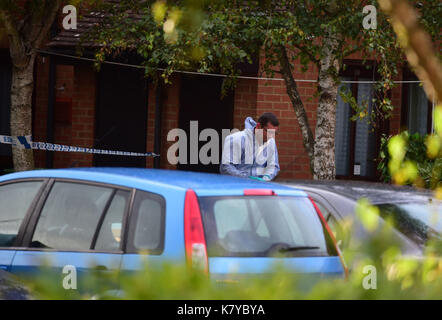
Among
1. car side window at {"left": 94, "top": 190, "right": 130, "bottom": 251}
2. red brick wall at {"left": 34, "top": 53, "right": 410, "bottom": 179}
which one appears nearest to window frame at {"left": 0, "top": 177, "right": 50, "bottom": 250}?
car side window at {"left": 94, "top": 190, "right": 130, "bottom": 251}

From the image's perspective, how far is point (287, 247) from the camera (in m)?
4.91

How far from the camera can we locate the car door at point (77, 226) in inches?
194

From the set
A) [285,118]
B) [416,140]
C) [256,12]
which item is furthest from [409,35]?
[285,118]

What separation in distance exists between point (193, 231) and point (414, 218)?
2.07m

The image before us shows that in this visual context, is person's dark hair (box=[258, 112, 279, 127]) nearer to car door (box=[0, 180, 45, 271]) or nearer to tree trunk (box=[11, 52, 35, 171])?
car door (box=[0, 180, 45, 271])

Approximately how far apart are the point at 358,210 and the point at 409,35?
504 millimetres

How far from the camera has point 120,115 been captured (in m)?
16.6

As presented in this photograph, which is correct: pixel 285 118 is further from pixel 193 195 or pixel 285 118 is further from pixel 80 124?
pixel 193 195

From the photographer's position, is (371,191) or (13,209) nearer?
(13,209)

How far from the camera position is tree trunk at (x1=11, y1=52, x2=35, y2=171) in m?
12.7

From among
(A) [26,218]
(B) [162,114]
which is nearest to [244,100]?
(B) [162,114]

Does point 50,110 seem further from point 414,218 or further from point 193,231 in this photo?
point 193,231

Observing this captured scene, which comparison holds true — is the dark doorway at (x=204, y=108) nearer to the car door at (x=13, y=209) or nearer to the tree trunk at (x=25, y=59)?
the tree trunk at (x=25, y=59)

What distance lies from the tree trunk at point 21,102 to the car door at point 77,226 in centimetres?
752
